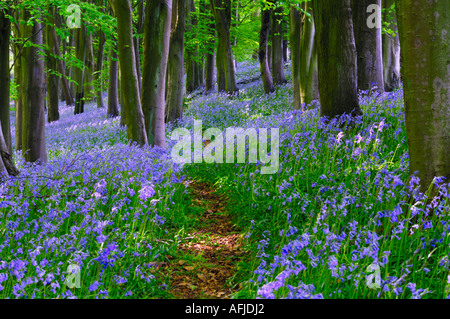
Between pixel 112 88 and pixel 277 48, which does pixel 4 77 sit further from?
pixel 277 48

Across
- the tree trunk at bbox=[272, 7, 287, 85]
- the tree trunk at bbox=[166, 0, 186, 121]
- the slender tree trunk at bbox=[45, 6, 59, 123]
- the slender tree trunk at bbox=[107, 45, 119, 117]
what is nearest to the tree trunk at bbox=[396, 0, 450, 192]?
the tree trunk at bbox=[166, 0, 186, 121]

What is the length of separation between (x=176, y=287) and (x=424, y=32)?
3.52 m

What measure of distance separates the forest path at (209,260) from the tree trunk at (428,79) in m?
2.23

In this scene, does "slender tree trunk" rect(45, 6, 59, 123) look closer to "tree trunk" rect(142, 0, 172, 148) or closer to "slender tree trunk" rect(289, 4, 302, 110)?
"tree trunk" rect(142, 0, 172, 148)

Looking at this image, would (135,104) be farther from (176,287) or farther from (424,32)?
(424,32)

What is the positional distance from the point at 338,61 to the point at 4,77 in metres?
7.71

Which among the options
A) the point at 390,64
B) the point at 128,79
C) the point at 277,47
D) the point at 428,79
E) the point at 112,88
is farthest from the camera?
the point at 277,47

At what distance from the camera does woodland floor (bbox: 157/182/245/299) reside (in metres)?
3.54

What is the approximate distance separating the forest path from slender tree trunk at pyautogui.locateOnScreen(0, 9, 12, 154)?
5758mm

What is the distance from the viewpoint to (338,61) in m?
6.86

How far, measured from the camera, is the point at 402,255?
3.21 metres

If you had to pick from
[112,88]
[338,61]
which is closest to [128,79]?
[338,61]

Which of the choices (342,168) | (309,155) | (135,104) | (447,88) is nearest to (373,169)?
(342,168)

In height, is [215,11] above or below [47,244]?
above
